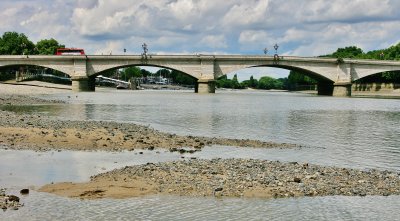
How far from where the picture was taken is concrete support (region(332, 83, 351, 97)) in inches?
4193

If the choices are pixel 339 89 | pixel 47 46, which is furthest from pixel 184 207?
pixel 47 46

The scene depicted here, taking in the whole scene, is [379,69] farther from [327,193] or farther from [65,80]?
[327,193]

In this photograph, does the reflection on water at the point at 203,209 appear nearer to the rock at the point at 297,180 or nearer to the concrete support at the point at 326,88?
the rock at the point at 297,180

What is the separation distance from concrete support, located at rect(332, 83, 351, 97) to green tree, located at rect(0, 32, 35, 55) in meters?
80.0

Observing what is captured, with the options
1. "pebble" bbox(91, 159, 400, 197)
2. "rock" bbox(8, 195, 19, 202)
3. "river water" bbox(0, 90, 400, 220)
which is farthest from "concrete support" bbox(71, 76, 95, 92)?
"rock" bbox(8, 195, 19, 202)

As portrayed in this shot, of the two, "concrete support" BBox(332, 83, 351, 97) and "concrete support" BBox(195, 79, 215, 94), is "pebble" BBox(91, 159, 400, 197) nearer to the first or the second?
"concrete support" BBox(195, 79, 215, 94)

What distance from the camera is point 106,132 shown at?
26281mm

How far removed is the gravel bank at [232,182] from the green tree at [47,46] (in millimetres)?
144689

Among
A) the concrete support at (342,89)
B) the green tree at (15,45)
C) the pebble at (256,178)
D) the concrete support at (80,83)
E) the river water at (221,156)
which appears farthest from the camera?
the green tree at (15,45)

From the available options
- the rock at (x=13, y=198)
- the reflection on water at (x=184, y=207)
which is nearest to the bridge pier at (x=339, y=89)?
the reflection on water at (x=184, y=207)

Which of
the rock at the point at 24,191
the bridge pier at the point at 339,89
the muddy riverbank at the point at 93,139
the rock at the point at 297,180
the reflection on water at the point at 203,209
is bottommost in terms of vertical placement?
the reflection on water at the point at 203,209

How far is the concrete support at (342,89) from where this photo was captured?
10650cm

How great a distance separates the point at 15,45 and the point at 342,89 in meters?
86.4

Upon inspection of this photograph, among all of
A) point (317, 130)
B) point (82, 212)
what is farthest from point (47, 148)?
point (317, 130)
